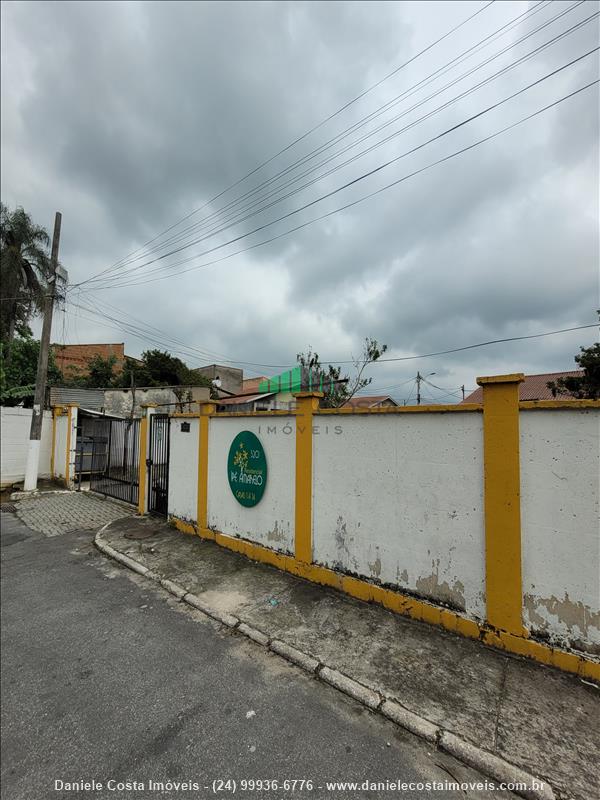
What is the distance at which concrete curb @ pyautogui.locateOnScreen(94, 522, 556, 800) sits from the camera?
6.35ft

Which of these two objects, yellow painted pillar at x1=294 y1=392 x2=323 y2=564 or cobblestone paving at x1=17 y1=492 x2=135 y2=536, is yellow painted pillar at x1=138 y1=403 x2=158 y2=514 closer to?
cobblestone paving at x1=17 y1=492 x2=135 y2=536

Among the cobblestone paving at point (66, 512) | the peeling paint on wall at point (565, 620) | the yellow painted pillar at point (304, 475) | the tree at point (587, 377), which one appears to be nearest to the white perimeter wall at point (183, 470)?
the cobblestone paving at point (66, 512)

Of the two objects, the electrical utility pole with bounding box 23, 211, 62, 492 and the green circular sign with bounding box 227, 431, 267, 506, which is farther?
the electrical utility pole with bounding box 23, 211, 62, 492

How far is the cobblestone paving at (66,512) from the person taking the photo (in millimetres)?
7133

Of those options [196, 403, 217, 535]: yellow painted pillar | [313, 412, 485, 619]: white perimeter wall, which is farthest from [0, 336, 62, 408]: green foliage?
[313, 412, 485, 619]: white perimeter wall

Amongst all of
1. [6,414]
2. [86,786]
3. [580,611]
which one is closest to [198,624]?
[86,786]

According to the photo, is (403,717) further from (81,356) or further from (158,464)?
(81,356)

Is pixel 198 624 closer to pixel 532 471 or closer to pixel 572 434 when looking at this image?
pixel 532 471

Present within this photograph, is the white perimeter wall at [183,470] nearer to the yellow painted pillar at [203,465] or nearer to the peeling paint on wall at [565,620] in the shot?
the yellow painted pillar at [203,465]

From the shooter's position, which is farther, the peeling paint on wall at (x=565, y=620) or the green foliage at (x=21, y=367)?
the green foliage at (x=21, y=367)

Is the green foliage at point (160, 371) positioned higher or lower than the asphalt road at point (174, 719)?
higher

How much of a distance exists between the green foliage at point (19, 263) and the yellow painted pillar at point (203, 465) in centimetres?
1587

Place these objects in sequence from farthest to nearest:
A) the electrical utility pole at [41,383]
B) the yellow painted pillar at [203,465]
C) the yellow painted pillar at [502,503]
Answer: the electrical utility pole at [41,383]
the yellow painted pillar at [203,465]
the yellow painted pillar at [502,503]

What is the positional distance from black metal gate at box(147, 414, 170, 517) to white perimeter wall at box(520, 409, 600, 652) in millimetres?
6210
